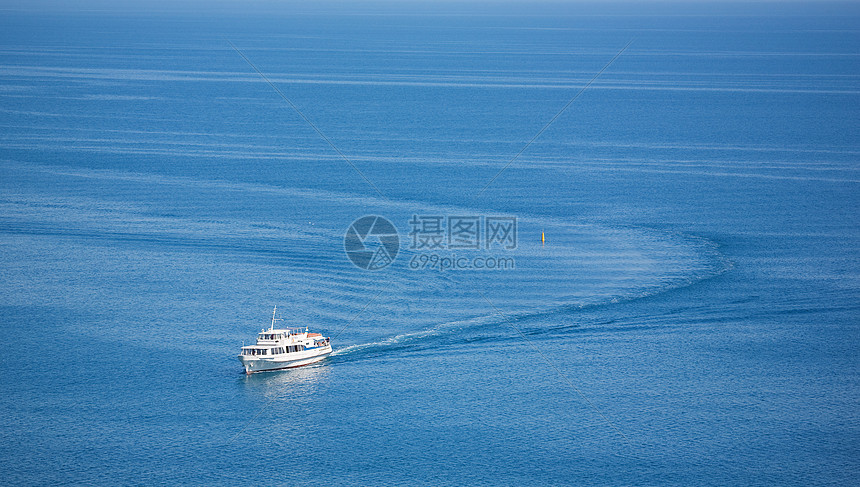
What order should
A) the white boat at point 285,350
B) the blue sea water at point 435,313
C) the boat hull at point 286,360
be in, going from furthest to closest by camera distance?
the white boat at point 285,350
the boat hull at point 286,360
the blue sea water at point 435,313

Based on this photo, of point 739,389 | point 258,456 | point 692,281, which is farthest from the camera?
point 692,281

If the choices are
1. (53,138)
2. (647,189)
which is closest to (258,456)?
(647,189)

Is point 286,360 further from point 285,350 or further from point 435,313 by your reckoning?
point 435,313

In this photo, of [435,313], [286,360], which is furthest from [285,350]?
[435,313]

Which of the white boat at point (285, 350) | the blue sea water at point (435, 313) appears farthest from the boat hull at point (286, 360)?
the blue sea water at point (435, 313)

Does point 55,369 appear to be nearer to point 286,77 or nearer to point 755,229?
point 755,229

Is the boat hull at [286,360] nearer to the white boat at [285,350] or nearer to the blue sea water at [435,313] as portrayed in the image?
the white boat at [285,350]

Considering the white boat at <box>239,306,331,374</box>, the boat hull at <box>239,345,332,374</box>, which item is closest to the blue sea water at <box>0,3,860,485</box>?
the boat hull at <box>239,345,332,374</box>
